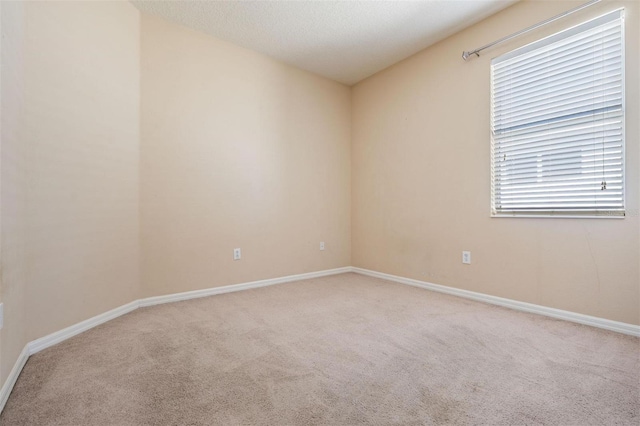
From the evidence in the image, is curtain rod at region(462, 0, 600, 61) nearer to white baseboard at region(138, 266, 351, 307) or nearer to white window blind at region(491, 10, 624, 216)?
white window blind at region(491, 10, 624, 216)

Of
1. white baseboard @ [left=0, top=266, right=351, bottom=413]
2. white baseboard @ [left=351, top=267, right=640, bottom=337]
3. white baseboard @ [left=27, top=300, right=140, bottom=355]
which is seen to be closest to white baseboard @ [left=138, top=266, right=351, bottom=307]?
white baseboard @ [left=0, top=266, right=351, bottom=413]

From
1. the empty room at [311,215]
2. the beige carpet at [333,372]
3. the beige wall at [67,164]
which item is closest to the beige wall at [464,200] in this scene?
the empty room at [311,215]

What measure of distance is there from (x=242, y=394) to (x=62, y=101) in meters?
2.17

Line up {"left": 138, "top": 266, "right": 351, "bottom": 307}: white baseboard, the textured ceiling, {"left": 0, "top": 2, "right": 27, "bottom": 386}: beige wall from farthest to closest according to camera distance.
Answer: {"left": 138, "top": 266, "right": 351, "bottom": 307}: white baseboard → the textured ceiling → {"left": 0, "top": 2, "right": 27, "bottom": 386}: beige wall

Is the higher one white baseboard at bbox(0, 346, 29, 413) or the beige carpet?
white baseboard at bbox(0, 346, 29, 413)

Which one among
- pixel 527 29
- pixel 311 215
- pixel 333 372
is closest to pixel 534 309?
pixel 333 372

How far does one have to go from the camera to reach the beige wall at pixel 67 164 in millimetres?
1603

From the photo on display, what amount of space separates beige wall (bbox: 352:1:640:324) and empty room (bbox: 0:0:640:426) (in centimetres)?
2

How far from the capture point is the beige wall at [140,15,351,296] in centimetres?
276

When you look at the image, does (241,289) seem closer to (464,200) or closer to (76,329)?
(76,329)

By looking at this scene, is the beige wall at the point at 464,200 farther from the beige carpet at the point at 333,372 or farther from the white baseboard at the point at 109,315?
the white baseboard at the point at 109,315

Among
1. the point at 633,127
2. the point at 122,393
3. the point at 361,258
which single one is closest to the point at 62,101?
the point at 122,393

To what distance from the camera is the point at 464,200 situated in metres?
2.96

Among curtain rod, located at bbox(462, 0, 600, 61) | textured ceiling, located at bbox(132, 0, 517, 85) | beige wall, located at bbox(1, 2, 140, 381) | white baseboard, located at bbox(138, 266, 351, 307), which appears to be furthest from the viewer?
white baseboard, located at bbox(138, 266, 351, 307)
